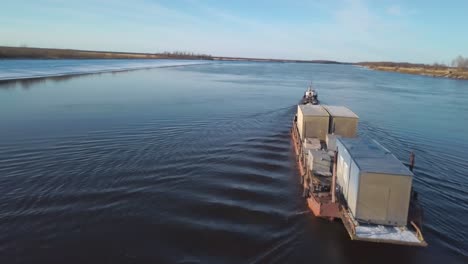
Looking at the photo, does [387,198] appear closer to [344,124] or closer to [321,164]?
[321,164]

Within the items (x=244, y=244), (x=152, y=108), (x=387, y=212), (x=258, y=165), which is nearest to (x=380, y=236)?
(x=387, y=212)

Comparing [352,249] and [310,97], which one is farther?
[310,97]

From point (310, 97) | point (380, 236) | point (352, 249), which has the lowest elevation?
point (352, 249)

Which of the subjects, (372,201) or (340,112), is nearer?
(372,201)

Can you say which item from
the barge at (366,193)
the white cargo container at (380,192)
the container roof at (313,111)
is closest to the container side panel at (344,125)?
the container roof at (313,111)

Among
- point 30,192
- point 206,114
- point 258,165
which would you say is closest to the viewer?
point 30,192

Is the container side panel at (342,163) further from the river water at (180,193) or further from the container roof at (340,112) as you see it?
the container roof at (340,112)

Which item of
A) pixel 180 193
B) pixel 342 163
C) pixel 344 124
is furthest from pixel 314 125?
pixel 180 193

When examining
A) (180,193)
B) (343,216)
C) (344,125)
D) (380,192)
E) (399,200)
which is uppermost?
(344,125)

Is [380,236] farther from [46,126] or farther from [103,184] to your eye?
[46,126]
